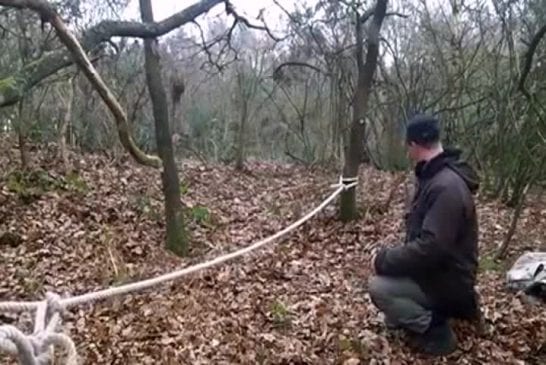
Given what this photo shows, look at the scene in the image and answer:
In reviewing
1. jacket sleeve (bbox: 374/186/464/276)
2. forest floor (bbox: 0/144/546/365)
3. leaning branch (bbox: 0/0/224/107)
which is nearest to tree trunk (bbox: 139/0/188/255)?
forest floor (bbox: 0/144/546/365)

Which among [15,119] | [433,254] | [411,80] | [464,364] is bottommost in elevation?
[464,364]

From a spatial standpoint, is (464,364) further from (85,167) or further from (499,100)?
(85,167)

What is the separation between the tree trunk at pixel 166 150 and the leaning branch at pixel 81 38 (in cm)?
140

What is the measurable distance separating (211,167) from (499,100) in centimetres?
688

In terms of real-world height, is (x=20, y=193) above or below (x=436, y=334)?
above

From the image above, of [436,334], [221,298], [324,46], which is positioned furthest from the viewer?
[324,46]

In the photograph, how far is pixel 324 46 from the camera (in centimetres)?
1474

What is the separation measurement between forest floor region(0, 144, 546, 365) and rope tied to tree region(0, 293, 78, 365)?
238cm

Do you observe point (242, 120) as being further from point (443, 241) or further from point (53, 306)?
point (53, 306)

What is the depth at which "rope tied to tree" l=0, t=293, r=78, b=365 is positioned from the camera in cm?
168

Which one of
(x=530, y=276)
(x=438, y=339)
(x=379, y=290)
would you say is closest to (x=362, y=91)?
(x=530, y=276)

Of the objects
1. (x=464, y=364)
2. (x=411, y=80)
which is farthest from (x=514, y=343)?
(x=411, y=80)

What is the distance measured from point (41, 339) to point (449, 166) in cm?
293

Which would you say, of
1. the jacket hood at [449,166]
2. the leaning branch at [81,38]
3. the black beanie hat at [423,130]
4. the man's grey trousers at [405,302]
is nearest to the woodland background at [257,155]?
the leaning branch at [81,38]
